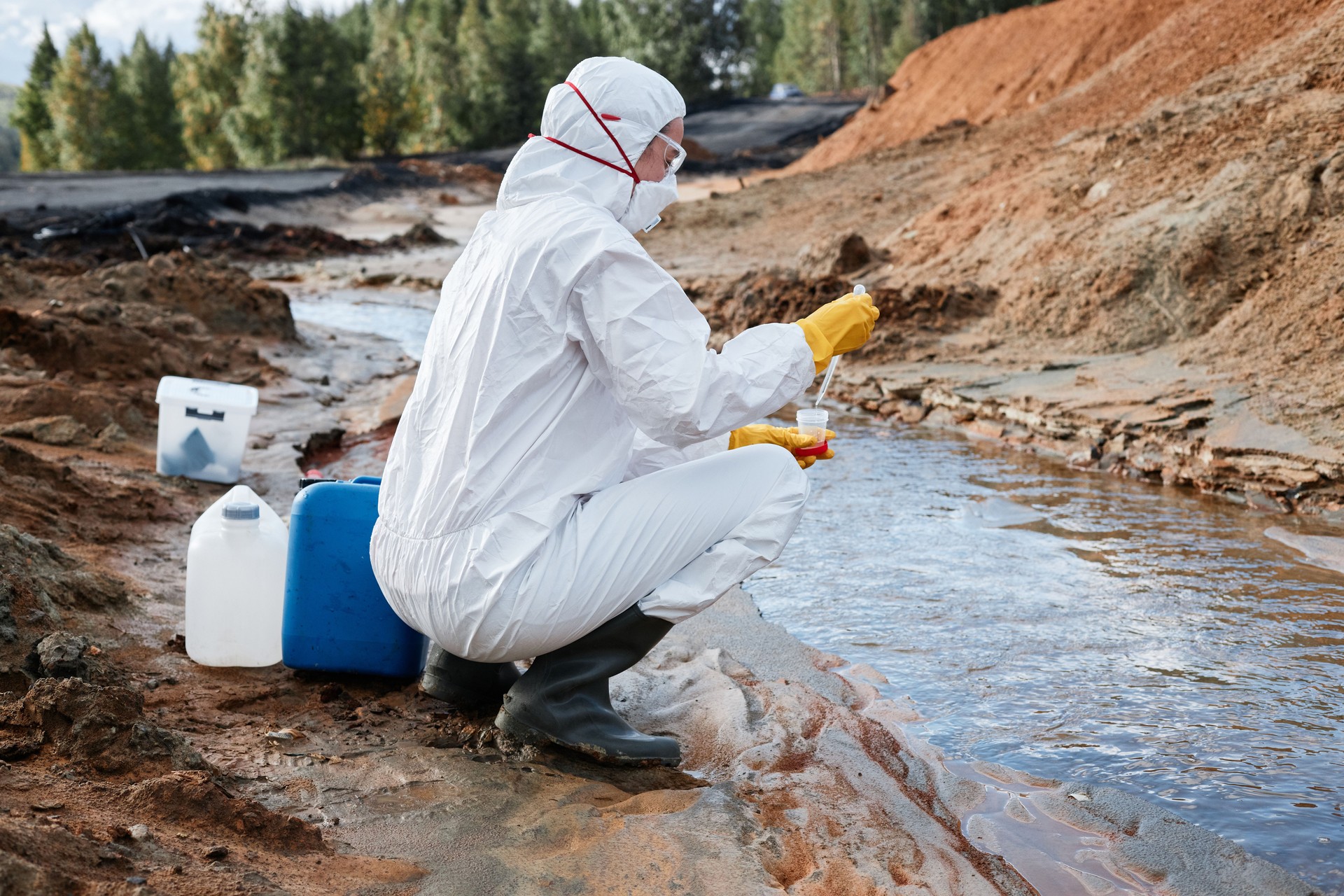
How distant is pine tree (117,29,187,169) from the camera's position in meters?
46.2

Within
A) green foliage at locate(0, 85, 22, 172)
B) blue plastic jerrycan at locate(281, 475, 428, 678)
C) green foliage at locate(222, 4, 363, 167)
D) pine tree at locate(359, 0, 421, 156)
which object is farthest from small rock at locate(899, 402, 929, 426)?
green foliage at locate(0, 85, 22, 172)

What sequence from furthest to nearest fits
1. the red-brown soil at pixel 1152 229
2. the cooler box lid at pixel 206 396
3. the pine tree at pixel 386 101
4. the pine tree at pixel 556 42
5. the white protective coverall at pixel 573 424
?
the pine tree at pixel 556 42 → the pine tree at pixel 386 101 → the red-brown soil at pixel 1152 229 → the cooler box lid at pixel 206 396 → the white protective coverall at pixel 573 424

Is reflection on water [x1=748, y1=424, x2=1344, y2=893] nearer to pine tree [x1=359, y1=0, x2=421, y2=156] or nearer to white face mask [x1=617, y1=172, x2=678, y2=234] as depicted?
white face mask [x1=617, y1=172, x2=678, y2=234]

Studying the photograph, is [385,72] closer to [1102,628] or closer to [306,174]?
[306,174]

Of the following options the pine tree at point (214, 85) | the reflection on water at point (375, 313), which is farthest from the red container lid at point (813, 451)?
the pine tree at point (214, 85)

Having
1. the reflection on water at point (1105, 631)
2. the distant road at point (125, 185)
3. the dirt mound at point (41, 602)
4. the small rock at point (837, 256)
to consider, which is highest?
the distant road at point (125, 185)

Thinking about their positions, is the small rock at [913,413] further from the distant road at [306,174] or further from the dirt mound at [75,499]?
the distant road at [306,174]

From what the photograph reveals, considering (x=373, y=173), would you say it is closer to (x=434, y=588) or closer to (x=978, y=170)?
(x=978, y=170)

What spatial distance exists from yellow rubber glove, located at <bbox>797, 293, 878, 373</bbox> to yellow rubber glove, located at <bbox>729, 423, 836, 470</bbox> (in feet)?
0.94

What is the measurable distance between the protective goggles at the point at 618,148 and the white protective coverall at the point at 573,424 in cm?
1

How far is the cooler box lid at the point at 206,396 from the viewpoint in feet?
15.9

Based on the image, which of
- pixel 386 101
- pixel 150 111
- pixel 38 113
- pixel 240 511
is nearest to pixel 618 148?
pixel 240 511

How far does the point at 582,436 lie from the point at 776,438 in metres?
0.68

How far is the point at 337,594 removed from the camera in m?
2.76
